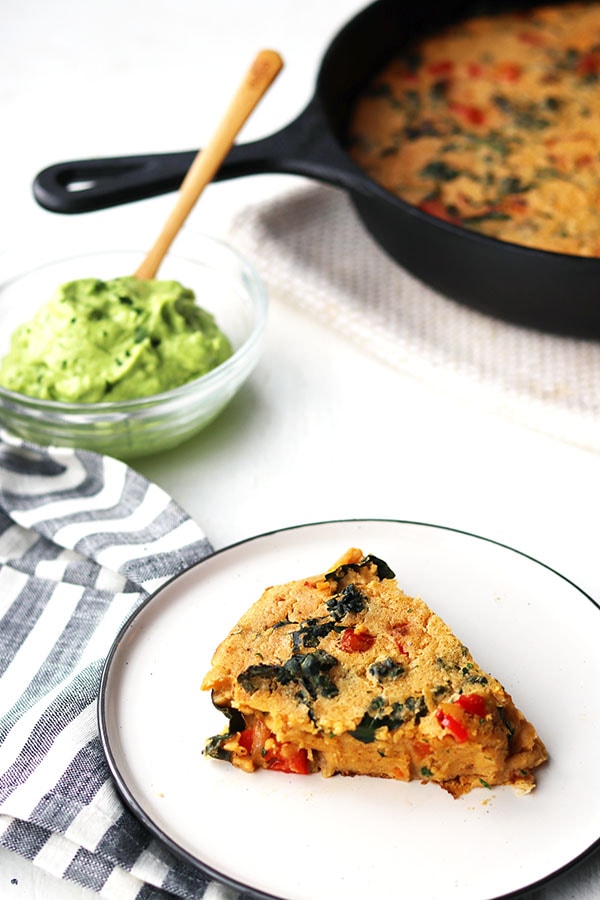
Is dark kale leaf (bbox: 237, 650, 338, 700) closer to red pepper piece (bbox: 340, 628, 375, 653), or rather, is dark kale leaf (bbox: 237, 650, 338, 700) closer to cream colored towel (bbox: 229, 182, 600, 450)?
red pepper piece (bbox: 340, 628, 375, 653)

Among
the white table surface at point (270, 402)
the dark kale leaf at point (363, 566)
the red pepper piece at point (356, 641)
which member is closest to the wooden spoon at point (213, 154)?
the white table surface at point (270, 402)

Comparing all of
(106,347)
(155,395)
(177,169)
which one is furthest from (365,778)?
(177,169)

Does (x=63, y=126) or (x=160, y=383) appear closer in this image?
(x=160, y=383)

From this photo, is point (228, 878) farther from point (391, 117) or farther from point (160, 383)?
point (391, 117)

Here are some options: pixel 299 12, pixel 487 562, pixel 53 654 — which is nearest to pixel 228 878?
pixel 53 654

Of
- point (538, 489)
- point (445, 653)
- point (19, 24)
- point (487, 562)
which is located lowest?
point (538, 489)

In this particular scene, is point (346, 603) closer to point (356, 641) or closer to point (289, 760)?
point (356, 641)
